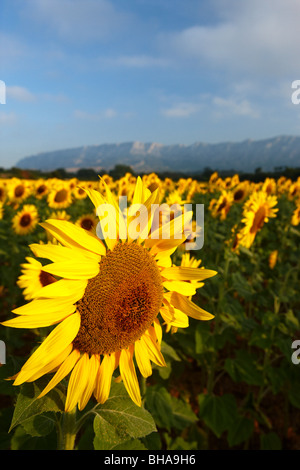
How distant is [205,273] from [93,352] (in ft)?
1.84

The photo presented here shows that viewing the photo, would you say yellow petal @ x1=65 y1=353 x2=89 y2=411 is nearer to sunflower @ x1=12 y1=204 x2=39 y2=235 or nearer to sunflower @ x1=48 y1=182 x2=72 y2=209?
sunflower @ x1=12 y1=204 x2=39 y2=235

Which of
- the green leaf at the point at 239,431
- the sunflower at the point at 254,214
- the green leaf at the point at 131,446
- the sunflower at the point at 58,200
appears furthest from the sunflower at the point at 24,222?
the green leaf at the point at 131,446

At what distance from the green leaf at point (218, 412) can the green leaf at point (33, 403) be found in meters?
2.57

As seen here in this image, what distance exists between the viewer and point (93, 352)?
1234 millimetres

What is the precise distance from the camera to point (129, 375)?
4.39 feet

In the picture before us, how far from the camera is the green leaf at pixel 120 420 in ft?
4.46

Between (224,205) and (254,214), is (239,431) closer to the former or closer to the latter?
(254,214)

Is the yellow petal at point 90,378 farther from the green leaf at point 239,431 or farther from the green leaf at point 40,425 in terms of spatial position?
the green leaf at point 239,431

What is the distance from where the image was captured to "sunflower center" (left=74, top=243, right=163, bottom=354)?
1.15m

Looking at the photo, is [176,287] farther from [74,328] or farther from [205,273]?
[74,328]

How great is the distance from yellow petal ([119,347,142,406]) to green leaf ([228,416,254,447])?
2.72 meters

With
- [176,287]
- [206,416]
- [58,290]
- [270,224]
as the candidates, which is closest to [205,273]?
[176,287]

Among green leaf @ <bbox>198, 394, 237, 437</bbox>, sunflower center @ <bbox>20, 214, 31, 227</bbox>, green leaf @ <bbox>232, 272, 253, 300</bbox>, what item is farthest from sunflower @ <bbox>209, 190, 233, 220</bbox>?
sunflower center @ <bbox>20, 214, 31, 227</bbox>

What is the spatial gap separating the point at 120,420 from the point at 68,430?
32 centimetres
